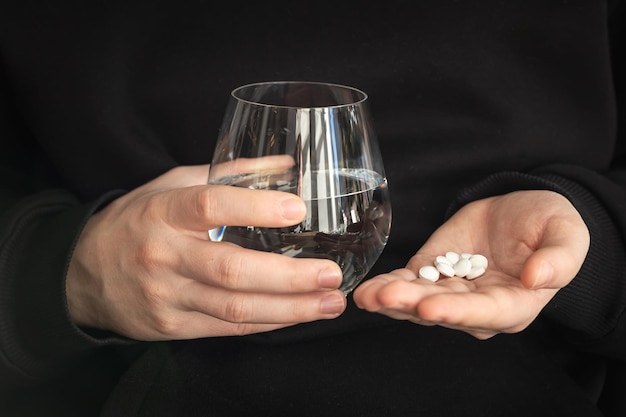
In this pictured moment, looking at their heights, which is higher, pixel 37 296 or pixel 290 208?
pixel 290 208

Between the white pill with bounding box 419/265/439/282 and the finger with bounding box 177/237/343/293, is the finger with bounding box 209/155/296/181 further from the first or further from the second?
the white pill with bounding box 419/265/439/282

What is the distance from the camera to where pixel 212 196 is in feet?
1.87

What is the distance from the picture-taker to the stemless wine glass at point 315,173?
21.9 inches

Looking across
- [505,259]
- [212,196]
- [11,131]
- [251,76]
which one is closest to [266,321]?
[212,196]

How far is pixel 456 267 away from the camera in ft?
2.25

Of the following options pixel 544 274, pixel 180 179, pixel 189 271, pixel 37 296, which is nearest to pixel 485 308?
pixel 544 274

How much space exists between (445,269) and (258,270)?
0.72ft

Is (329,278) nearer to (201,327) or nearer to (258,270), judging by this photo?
(258,270)

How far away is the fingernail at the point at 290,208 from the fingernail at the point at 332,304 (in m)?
0.11

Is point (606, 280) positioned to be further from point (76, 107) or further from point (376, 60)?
point (76, 107)

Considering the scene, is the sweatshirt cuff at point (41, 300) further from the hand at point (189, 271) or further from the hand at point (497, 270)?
the hand at point (497, 270)

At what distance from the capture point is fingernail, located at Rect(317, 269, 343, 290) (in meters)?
0.56

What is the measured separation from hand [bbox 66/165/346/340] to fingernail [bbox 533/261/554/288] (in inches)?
7.3

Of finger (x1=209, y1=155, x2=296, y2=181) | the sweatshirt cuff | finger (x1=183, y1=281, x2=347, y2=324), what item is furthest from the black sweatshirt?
finger (x1=209, y1=155, x2=296, y2=181)
